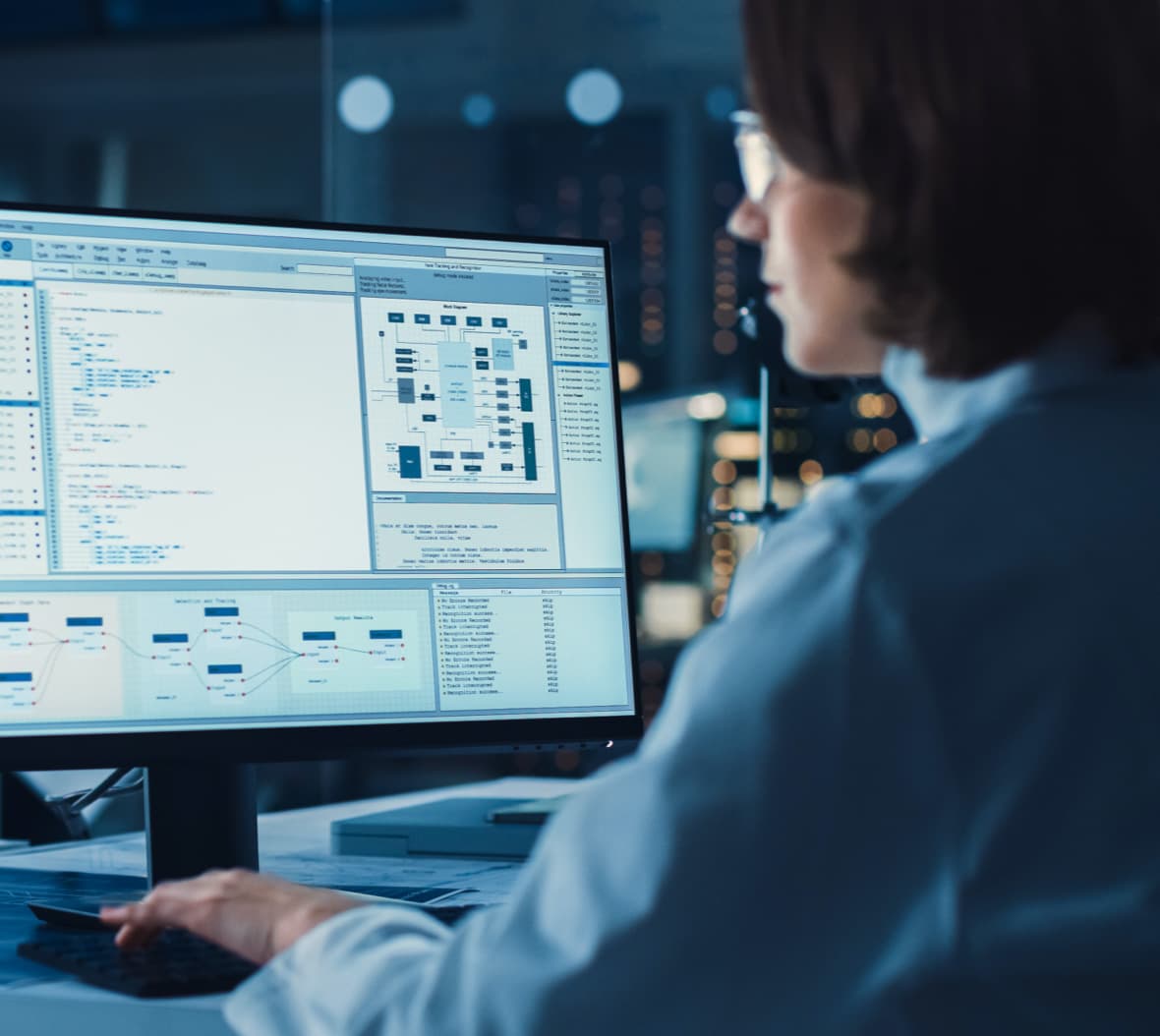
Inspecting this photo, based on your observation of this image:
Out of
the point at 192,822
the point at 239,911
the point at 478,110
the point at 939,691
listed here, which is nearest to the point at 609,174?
the point at 478,110

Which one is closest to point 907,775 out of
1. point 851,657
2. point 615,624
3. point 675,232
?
point 851,657

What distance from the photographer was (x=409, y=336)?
1.13 m

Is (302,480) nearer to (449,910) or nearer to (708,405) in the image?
(449,910)

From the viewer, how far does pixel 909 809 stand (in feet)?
1.76

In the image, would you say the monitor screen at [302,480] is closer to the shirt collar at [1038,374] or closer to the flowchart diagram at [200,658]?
the flowchart diagram at [200,658]

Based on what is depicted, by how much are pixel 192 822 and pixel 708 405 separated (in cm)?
313

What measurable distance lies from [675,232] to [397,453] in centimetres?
338

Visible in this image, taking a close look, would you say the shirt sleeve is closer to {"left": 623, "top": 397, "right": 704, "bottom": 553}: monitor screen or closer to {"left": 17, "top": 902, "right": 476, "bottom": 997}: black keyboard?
{"left": 17, "top": 902, "right": 476, "bottom": 997}: black keyboard

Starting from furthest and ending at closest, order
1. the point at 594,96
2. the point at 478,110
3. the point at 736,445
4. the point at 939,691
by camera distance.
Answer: the point at 478,110, the point at 594,96, the point at 736,445, the point at 939,691

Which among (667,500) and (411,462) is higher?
(667,500)

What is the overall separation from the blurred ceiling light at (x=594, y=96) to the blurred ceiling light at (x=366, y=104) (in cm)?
47

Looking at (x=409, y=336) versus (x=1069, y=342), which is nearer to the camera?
(x=1069, y=342)

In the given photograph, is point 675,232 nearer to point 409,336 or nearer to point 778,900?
point 409,336

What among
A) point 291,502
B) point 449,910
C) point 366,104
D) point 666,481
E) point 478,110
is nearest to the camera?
point 449,910
